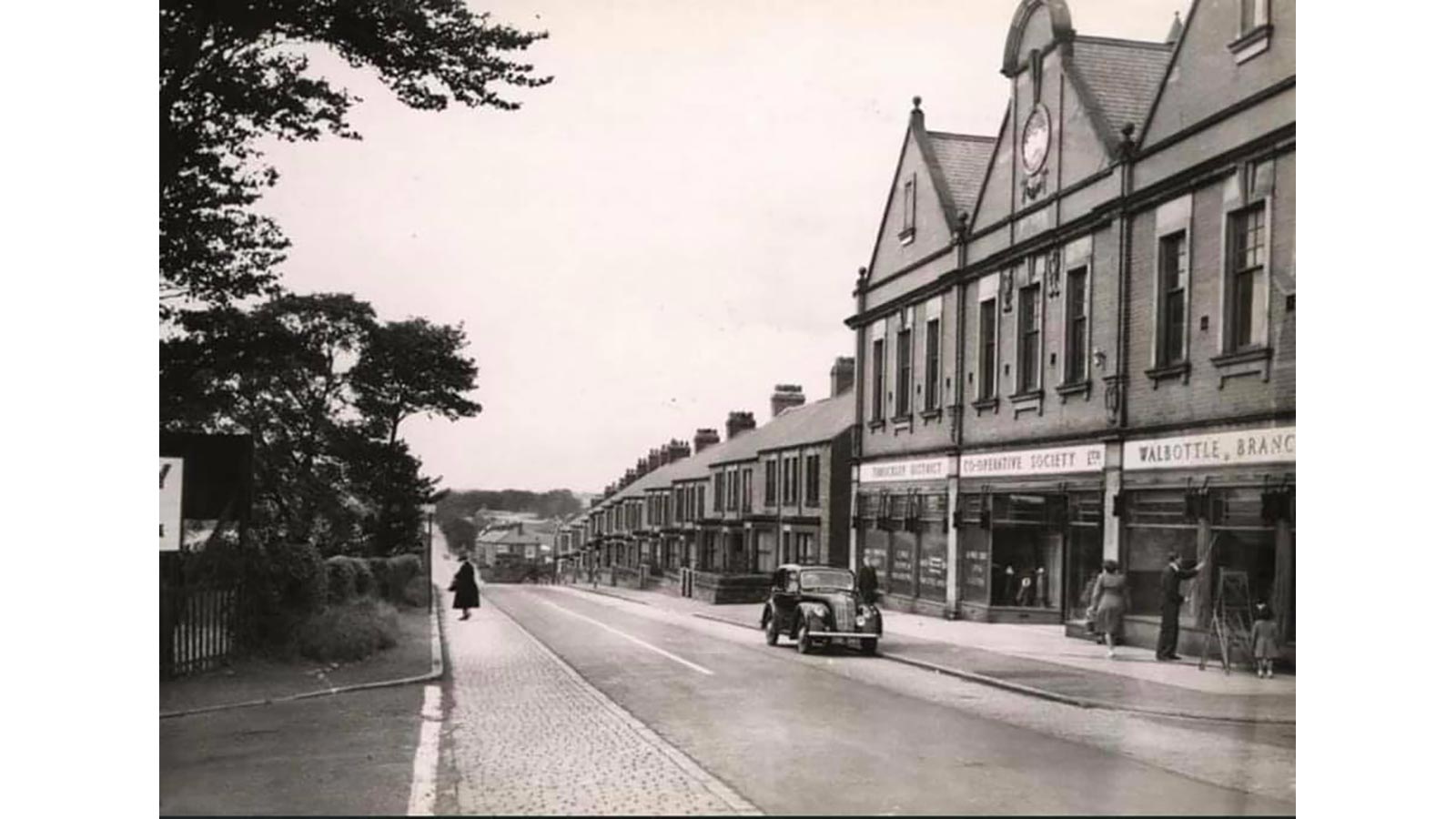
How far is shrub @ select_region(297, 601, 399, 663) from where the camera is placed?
283 inches

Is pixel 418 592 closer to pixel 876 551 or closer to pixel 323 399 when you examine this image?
pixel 323 399

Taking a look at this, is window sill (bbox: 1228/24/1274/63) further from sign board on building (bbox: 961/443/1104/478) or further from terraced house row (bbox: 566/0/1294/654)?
sign board on building (bbox: 961/443/1104/478)

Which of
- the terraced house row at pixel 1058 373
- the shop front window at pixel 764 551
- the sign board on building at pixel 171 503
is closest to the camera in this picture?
the sign board on building at pixel 171 503

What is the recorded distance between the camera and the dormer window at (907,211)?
768cm

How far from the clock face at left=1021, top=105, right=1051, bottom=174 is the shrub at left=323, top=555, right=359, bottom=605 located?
5.15 m

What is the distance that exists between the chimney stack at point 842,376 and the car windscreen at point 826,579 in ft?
3.69

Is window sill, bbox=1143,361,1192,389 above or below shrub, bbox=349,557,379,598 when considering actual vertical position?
above

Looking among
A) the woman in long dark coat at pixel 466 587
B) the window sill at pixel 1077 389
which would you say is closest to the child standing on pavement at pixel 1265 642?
the window sill at pixel 1077 389

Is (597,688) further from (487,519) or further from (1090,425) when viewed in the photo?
(1090,425)

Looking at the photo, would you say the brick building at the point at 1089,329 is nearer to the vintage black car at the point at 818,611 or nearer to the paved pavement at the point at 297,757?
the vintage black car at the point at 818,611

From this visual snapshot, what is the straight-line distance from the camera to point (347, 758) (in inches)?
244

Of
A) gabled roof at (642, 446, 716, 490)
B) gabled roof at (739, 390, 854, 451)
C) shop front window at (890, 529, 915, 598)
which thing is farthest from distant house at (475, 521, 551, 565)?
shop front window at (890, 529, 915, 598)
